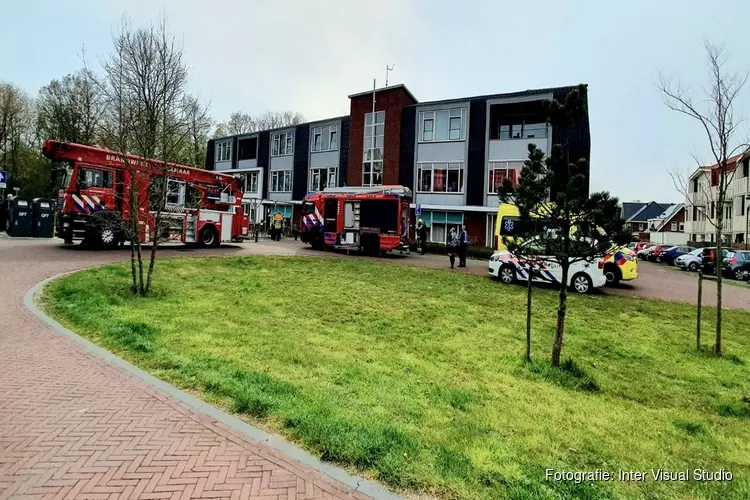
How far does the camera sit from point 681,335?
26.8 feet

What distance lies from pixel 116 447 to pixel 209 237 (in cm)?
1728

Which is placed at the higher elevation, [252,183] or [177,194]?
[252,183]

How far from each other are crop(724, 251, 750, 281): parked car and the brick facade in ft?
61.5

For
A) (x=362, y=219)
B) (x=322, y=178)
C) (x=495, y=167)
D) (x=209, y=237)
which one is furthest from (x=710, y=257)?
(x=322, y=178)

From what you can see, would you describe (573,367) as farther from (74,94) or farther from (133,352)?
(74,94)

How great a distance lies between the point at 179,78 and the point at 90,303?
6699 mm

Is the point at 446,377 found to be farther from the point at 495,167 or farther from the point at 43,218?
the point at 43,218

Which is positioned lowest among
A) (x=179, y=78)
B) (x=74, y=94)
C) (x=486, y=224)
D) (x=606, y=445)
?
(x=606, y=445)

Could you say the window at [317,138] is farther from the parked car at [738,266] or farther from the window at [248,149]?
the parked car at [738,266]

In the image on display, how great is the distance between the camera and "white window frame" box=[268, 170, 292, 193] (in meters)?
37.3

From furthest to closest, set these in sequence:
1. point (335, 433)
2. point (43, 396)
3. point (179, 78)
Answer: point (179, 78), point (43, 396), point (335, 433)

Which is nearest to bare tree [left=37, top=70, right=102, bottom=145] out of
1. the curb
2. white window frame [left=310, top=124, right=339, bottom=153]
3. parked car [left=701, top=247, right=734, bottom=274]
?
white window frame [left=310, top=124, right=339, bottom=153]

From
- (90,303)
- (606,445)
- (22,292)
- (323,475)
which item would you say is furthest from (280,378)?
(22,292)

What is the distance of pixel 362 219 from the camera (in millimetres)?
20344
